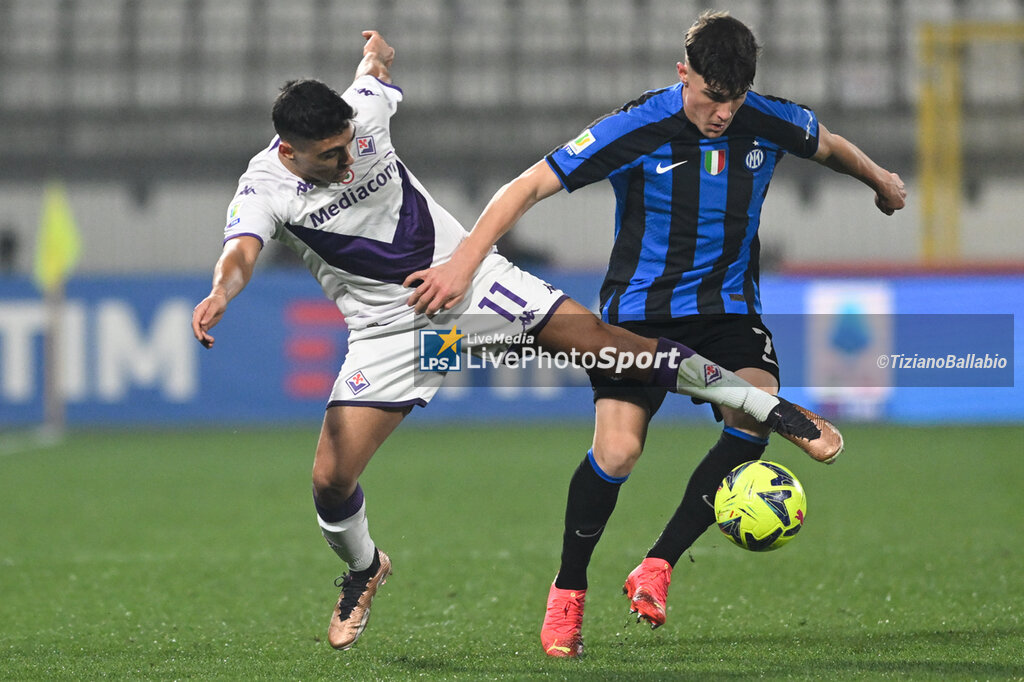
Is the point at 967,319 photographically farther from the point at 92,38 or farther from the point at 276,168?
the point at 92,38

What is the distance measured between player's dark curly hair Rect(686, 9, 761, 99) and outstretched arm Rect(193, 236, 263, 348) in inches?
59.3

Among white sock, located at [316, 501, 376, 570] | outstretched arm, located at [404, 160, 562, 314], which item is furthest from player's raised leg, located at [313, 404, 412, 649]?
outstretched arm, located at [404, 160, 562, 314]

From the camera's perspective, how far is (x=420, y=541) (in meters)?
6.89

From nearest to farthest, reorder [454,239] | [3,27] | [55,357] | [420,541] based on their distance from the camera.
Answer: [454,239] → [420,541] → [55,357] → [3,27]

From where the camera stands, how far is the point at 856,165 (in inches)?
177

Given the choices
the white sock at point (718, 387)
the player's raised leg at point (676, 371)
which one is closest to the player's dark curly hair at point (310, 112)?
the player's raised leg at point (676, 371)

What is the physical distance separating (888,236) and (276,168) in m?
11.8

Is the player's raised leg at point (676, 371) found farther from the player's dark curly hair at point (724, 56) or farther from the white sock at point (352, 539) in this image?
the white sock at point (352, 539)

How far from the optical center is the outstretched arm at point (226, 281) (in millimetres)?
3697

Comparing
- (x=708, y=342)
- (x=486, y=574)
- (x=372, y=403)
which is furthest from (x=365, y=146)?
(x=486, y=574)

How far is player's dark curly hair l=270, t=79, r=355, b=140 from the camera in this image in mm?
4012

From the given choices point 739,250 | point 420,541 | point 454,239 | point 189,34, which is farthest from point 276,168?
point 189,34

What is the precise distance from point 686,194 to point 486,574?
2.28 m

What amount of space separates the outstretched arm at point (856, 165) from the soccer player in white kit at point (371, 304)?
88 cm
